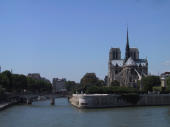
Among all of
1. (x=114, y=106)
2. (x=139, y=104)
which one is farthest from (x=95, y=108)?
(x=139, y=104)

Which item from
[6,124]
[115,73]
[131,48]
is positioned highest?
[131,48]

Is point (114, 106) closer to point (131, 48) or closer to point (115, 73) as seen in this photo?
point (115, 73)

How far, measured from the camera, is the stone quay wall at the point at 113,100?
6009 cm

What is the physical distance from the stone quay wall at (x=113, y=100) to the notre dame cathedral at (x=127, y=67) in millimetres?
44847

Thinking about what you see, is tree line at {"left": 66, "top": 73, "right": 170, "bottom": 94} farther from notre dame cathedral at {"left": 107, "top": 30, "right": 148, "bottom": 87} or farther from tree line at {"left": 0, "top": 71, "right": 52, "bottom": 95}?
tree line at {"left": 0, "top": 71, "right": 52, "bottom": 95}

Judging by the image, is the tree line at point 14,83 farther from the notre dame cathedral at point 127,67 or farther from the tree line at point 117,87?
the notre dame cathedral at point 127,67

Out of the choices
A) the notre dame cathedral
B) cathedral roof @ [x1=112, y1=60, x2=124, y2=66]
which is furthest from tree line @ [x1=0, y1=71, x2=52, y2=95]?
cathedral roof @ [x1=112, y1=60, x2=124, y2=66]

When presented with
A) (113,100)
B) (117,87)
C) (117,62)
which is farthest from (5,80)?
(117,62)

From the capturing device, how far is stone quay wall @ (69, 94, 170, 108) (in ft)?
197

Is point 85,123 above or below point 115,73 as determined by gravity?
below

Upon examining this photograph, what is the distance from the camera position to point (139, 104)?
213 ft

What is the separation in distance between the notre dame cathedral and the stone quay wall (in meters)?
44.8

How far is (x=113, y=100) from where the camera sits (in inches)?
2466

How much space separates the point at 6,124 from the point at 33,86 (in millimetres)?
77491
